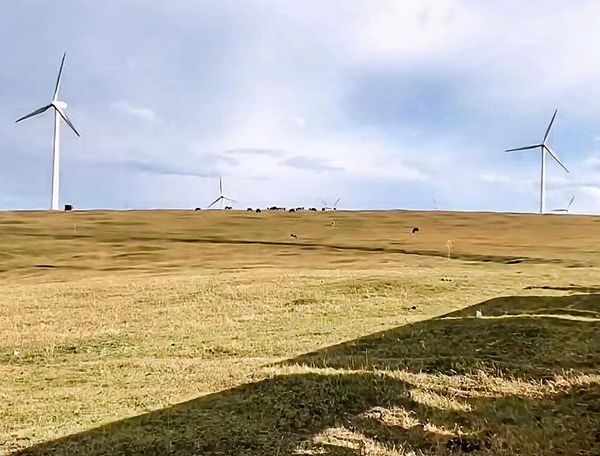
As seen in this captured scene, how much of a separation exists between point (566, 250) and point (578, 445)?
40259 millimetres

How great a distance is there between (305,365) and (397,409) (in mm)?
3173

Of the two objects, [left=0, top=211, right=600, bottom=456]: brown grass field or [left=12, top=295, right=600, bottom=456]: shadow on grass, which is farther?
[left=0, top=211, right=600, bottom=456]: brown grass field

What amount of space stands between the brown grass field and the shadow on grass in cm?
3

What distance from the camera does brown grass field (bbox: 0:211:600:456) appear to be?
889cm

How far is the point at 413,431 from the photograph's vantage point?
907cm

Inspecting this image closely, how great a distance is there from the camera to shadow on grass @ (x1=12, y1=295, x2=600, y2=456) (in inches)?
337

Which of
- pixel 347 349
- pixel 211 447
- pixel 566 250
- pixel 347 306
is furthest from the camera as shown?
pixel 566 250

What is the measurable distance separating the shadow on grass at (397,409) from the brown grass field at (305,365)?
0.11 ft

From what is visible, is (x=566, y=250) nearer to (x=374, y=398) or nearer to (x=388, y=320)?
(x=388, y=320)

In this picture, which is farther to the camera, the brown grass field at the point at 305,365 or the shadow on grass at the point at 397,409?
the brown grass field at the point at 305,365

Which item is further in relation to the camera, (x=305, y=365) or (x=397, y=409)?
(x=305, y=365)

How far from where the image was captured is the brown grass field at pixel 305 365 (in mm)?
8891

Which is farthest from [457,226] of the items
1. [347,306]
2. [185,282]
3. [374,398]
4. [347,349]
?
[374,398]

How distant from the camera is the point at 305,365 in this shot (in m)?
12.8
